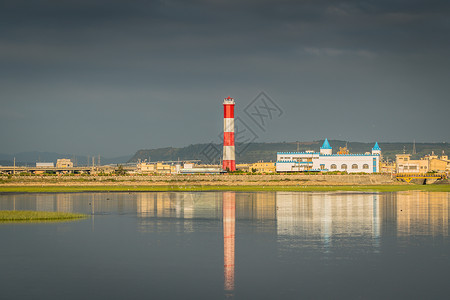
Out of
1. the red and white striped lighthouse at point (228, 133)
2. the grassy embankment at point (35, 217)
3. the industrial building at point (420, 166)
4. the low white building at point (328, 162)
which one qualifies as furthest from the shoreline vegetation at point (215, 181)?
the grassy embankment at point (35, 217)

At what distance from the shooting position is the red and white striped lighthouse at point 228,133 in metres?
116

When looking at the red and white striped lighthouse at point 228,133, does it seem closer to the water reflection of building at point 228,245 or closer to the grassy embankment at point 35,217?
the water reflection of building at point 228,245

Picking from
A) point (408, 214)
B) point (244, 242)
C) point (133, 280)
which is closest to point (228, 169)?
point (408, 214)

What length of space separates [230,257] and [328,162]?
102m

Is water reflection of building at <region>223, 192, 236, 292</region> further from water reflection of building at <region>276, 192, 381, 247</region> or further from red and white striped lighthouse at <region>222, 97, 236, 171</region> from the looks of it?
red and white striped lighthouse at <region>222, 97, 236, 171</region>

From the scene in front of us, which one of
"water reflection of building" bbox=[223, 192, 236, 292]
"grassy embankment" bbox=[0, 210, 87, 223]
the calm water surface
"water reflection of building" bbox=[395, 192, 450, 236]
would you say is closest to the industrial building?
"water reflection of building" bbox=[395, 192, 450, 236]

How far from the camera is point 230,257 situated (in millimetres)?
27875

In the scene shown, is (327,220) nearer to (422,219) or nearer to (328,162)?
(422,219)

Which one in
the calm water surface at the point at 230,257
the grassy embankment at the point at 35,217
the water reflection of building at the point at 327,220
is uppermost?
the grassy embankment at the point at 35,217

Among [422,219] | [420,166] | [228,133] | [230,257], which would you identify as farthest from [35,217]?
[420,166]

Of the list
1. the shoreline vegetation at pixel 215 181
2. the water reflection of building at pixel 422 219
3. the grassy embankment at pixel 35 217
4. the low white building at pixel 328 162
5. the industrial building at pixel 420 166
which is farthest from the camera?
the industrial building at pixel 420 166

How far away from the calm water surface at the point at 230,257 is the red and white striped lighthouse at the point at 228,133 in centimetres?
6920

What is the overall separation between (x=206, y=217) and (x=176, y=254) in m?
17.7

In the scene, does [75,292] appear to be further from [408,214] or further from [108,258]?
[408,214]
